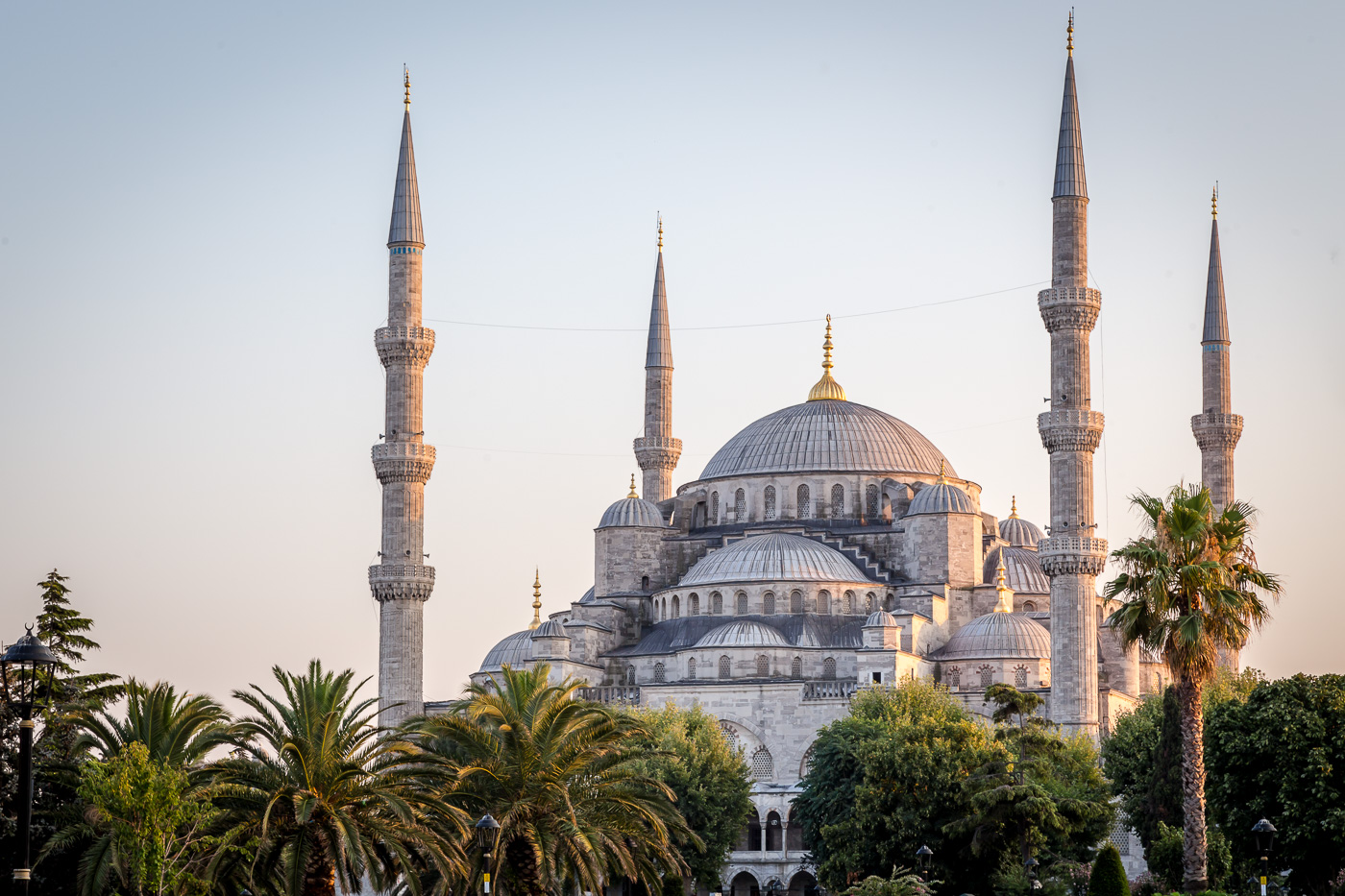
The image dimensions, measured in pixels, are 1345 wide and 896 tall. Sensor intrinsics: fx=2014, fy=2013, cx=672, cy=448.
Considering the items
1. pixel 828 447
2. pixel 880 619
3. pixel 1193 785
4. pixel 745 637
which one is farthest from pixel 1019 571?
pixel 1193 785

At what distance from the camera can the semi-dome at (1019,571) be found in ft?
200

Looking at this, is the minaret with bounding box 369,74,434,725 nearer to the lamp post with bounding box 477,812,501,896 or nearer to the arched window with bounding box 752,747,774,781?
the arched window with bounding box 752,747,774,781

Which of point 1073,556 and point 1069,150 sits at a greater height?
point 1069,150

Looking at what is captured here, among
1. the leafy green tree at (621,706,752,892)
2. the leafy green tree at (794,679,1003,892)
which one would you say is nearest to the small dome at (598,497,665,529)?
the leafy green tree at (621,706,752,892)

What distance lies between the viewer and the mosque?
50844 mm

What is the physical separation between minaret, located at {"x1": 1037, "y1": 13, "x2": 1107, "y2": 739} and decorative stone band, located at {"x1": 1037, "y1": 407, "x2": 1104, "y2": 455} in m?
0.02

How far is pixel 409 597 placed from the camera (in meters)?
53.4

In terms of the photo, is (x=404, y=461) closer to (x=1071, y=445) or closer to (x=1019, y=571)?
(x=1071, y=445)

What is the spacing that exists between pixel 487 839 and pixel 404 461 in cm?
2768

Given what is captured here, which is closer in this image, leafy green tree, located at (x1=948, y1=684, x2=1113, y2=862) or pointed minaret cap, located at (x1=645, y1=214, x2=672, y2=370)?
leafy green tree, located at (x1=948, y1=684, x2=1113, y2=862)

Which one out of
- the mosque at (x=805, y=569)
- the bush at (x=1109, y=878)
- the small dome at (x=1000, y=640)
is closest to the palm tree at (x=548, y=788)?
the bush at (x=1109, y=878)

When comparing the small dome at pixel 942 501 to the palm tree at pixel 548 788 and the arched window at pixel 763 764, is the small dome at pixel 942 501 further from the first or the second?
the palm tree at pixel 548 788

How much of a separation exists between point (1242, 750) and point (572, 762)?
37.8ft

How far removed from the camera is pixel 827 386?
69.8 m
